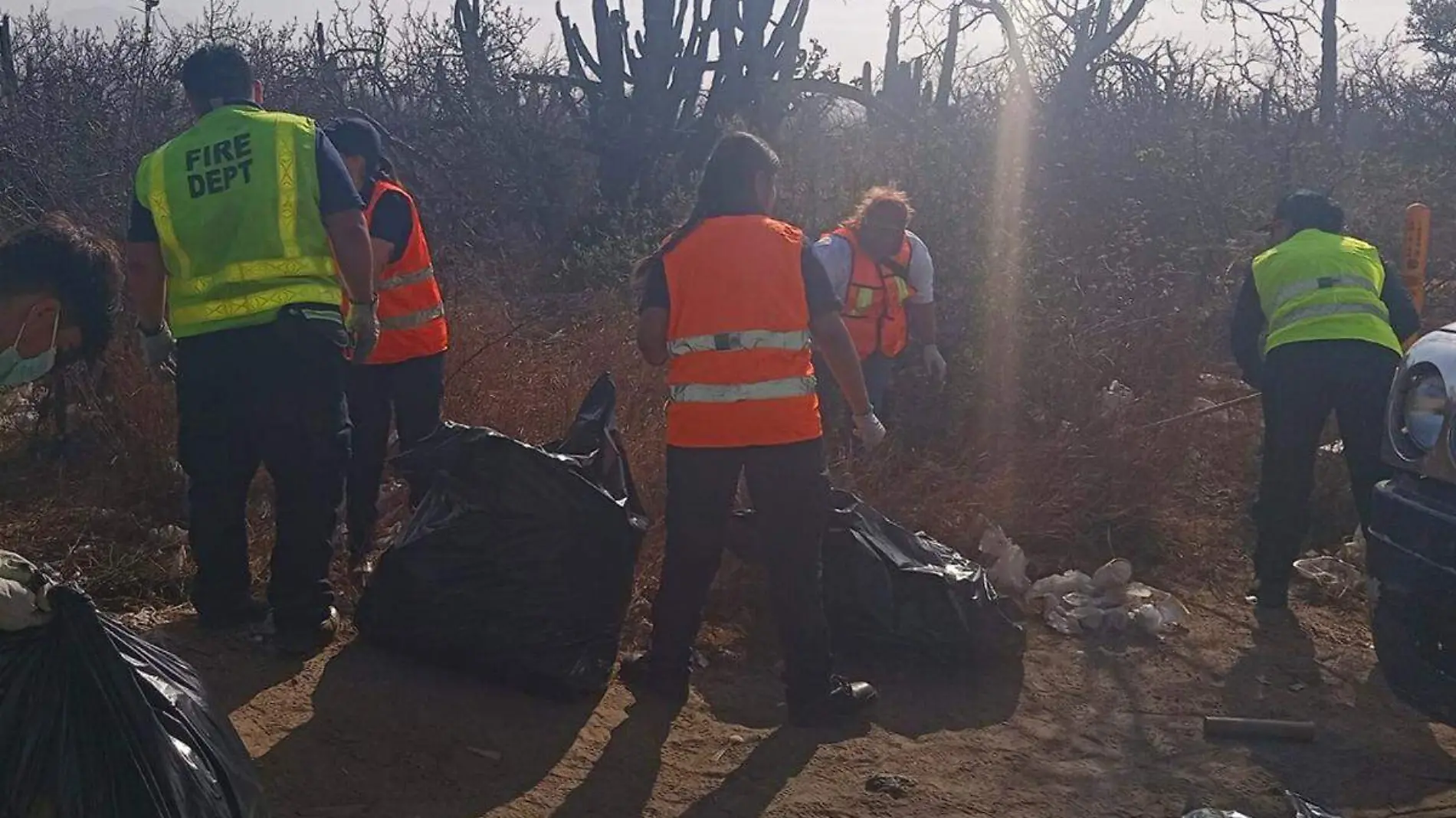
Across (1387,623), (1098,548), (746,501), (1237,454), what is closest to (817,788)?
(1387,623)

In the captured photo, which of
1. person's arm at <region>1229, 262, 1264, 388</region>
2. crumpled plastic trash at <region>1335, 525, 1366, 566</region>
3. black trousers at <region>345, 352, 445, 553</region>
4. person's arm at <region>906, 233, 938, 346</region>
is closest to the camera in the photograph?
black trousers at <region>345, 352, 445, 553</region>

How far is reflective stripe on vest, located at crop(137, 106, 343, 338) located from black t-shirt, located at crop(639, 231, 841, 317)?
0.91 metres

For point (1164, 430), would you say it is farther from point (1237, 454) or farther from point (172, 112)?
point (172, 112)

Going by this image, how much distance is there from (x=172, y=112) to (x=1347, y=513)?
941 centimetres

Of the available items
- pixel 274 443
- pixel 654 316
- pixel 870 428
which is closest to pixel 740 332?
pixel 654 316

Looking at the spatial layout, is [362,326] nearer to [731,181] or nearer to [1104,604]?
[731,181]

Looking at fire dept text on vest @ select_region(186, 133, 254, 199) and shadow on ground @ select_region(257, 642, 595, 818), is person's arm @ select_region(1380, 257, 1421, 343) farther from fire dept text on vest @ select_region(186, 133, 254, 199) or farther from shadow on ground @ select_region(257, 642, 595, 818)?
fire dept text on vest @ select_region(186, 133, 254, 199)

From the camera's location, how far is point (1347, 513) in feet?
19.5

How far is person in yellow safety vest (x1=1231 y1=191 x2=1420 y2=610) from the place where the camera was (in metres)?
4.57

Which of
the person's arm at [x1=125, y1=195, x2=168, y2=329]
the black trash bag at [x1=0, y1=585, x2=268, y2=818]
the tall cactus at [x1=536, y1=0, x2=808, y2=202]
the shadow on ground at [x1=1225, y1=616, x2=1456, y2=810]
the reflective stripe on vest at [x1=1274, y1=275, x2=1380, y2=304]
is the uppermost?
the tall cactus at [x1=536, y1=0, x2=808, y2=202]

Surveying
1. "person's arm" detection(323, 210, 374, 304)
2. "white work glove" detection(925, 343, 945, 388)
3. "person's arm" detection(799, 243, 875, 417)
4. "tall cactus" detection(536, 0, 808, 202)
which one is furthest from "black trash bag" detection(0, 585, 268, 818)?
"tall cactus" detection(536, 0, 808, 202)

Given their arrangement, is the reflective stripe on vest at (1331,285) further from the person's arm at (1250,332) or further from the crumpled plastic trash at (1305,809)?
the crumpled plastic trash at (1305,809)

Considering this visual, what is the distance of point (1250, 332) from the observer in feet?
16.3

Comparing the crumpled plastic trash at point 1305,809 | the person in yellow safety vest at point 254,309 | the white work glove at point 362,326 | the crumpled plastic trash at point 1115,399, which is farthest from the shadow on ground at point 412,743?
the crumpled plastic trash at point 1115,399
